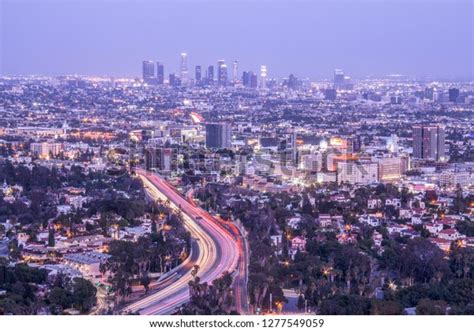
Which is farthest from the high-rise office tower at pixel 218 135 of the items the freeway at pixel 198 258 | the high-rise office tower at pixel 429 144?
the freeway at pixel 198 258

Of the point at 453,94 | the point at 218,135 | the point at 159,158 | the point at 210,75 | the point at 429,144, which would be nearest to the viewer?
the point at 159,158

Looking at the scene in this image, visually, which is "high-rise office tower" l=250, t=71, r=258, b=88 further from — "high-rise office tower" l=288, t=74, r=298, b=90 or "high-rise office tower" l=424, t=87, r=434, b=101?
"high-rise office tower" l=424, t=87, r=434, b=101

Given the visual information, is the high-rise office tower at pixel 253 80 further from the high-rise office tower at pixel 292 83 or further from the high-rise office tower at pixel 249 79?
the high-rise office tower at pixel 292 83

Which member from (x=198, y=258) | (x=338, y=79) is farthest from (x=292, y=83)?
(x=198, y=258)

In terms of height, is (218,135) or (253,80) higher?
(253,80)

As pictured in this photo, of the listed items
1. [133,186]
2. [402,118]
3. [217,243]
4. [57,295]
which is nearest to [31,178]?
[133,186]

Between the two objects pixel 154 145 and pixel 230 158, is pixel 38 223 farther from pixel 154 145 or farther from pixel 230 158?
pixel 154 145

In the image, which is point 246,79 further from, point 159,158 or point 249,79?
point 159,158
